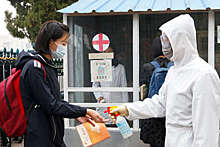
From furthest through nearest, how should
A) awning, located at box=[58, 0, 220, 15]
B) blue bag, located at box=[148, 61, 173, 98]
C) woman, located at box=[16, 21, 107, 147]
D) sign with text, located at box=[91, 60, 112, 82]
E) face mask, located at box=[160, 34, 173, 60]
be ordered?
sign with text, located at box=[91, 60, 112, 82], awning, located at box=[58, 0, 220, 15], blue bag, located at box=[148, 61, 173, 98], face mask, located at box=[160, 34, 173, 60], woman, located at box=[16, 21, 107, 147]

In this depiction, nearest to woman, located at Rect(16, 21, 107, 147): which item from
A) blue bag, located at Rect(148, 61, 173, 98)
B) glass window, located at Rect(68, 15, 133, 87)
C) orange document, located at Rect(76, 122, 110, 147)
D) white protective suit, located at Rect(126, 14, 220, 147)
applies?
orange document, located at Rect(76, 122, 110, 147)

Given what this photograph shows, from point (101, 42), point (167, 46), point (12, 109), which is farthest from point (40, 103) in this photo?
point (101, 42)

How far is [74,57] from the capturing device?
5258 mm

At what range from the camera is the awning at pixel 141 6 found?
472 centimetres

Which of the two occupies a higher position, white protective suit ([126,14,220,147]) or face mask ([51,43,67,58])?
face mask ([51,43,67,58])

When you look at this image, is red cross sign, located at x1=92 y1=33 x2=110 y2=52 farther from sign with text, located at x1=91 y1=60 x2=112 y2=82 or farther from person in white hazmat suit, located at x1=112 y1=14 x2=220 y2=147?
person in white hazmat suit, located at x1=112 y1=14 x2=220 y2=147

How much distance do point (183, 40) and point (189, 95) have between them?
430 millimetres

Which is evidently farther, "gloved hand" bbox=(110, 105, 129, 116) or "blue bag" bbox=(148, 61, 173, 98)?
"blue bag" bbox=(148, 61, 173, 98)

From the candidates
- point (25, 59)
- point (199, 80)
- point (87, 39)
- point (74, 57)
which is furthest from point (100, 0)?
point (199, 80)

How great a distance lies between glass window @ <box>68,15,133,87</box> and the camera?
5086 mm

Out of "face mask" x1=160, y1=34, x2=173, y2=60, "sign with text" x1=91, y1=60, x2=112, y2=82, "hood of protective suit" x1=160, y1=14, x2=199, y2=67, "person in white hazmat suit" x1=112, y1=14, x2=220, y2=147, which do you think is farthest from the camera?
"sign with text" x1=91, y1=60, x2=112, y2=82

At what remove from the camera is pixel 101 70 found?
505 cm

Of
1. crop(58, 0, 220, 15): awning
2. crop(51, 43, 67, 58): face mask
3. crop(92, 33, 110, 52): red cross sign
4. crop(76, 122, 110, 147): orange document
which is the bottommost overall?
crop(76, 122, 110, 147): orange document

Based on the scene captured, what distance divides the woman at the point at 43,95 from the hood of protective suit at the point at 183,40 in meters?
0.94
